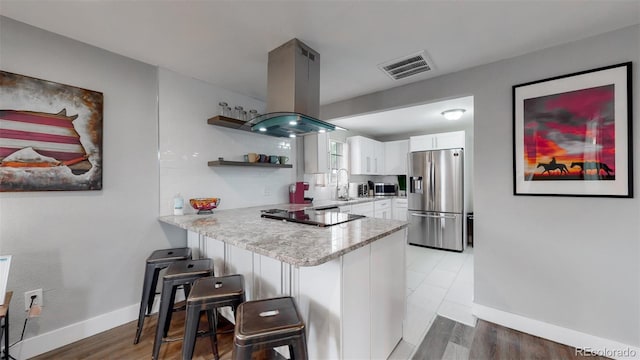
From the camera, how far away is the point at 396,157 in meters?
5.38

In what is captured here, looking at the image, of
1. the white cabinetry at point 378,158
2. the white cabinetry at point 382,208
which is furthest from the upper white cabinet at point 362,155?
the white cabinetry at point 382,208

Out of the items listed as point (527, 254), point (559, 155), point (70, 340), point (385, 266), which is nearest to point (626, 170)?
point (559, 155)

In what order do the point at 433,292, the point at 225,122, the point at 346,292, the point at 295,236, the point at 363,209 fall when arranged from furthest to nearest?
the point at 363,209 → the point at 433,292 → the point at 225,122 → the point at 295,236 → the point at 346,292

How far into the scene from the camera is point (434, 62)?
2.14 metres

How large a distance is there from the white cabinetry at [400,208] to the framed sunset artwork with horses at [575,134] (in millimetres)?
2841

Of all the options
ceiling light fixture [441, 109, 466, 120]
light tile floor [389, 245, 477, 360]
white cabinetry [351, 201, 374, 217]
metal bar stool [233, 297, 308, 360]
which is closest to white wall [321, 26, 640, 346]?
light tile floor [389, 245, 477, 360]

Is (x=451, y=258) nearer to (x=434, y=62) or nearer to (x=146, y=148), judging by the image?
(x=434, y=62)

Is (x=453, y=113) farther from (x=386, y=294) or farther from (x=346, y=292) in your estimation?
(x=346, y=292)

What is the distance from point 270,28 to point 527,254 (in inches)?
107

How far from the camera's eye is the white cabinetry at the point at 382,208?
4410 mm

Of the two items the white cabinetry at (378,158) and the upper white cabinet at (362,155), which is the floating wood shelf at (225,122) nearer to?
the upper white cabinet at (362,155)

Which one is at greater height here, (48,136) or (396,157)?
(396,157)

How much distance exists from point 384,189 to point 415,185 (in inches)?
37.5

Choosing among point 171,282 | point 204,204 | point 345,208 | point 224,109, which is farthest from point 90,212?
point 345,208
